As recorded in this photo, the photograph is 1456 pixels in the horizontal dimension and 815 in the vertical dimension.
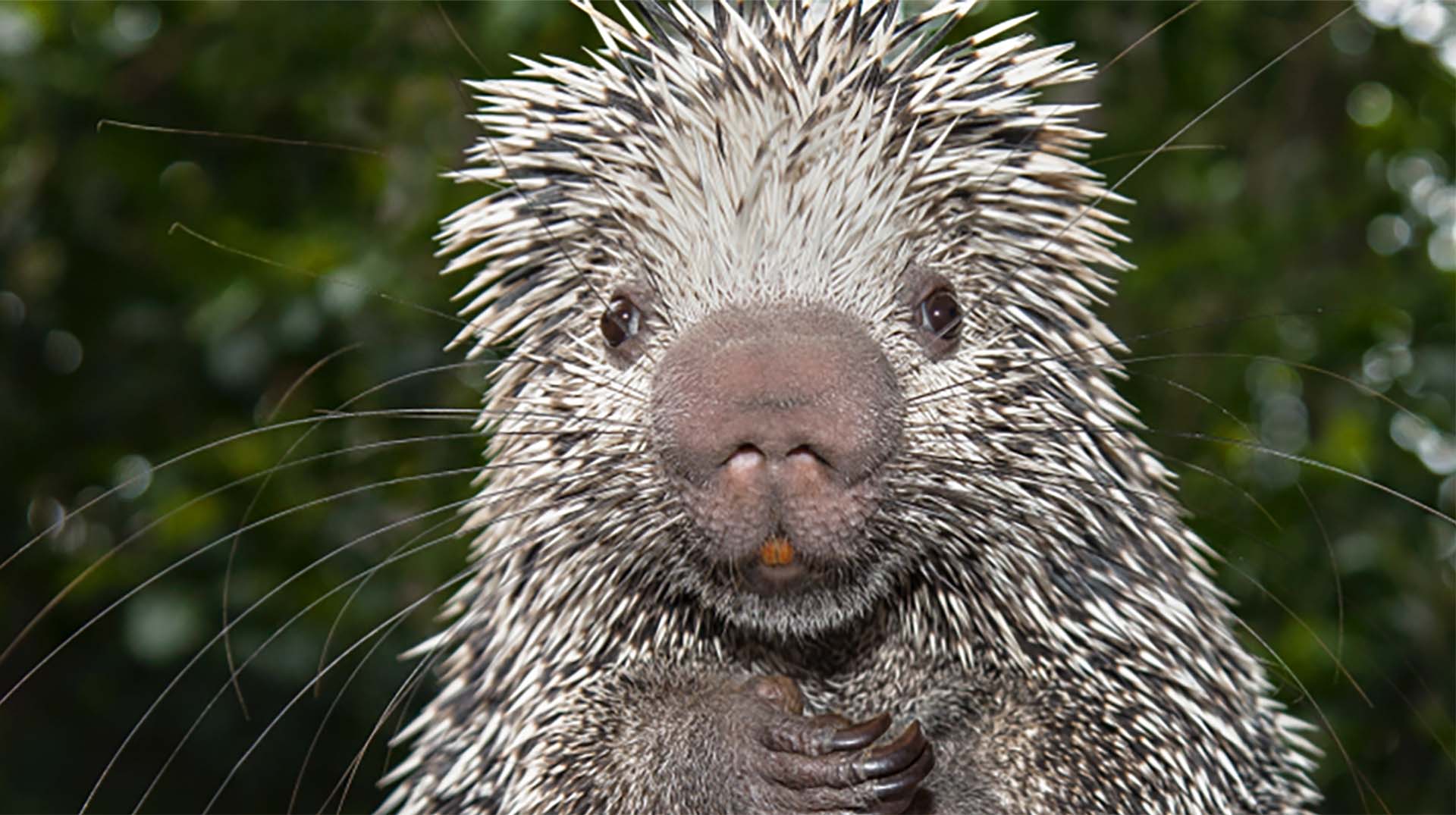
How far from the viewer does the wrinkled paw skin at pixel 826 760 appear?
1640 millimetres

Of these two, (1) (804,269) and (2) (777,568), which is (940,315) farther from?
(2) (777,568)

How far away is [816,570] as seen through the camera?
5.25 feet

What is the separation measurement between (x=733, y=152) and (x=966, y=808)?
0.85 meters

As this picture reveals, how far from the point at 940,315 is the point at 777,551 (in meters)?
0.43

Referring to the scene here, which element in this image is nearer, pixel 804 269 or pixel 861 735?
pixel 861 735

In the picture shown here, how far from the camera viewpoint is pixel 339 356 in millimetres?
3832

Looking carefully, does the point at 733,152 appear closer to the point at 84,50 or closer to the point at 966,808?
the point at 966,808

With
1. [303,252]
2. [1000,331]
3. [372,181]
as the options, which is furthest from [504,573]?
[372,181]

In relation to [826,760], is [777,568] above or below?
above

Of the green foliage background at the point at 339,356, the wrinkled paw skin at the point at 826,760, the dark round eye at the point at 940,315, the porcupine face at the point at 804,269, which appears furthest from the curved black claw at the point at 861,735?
the green foliage background at the point at 339,356

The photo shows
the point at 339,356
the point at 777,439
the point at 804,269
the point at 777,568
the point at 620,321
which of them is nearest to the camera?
the point at 777,439

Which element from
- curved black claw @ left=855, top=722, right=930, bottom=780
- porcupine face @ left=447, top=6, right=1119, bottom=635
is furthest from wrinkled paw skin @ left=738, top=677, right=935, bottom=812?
porcupine face @ left=447, top=6, right=1119, bottom=635

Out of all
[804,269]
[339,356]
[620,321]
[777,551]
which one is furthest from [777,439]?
[339,356]

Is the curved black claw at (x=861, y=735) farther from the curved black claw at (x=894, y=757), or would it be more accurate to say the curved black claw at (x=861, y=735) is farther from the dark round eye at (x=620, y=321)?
the dark round eye at (x=620, y=321)
